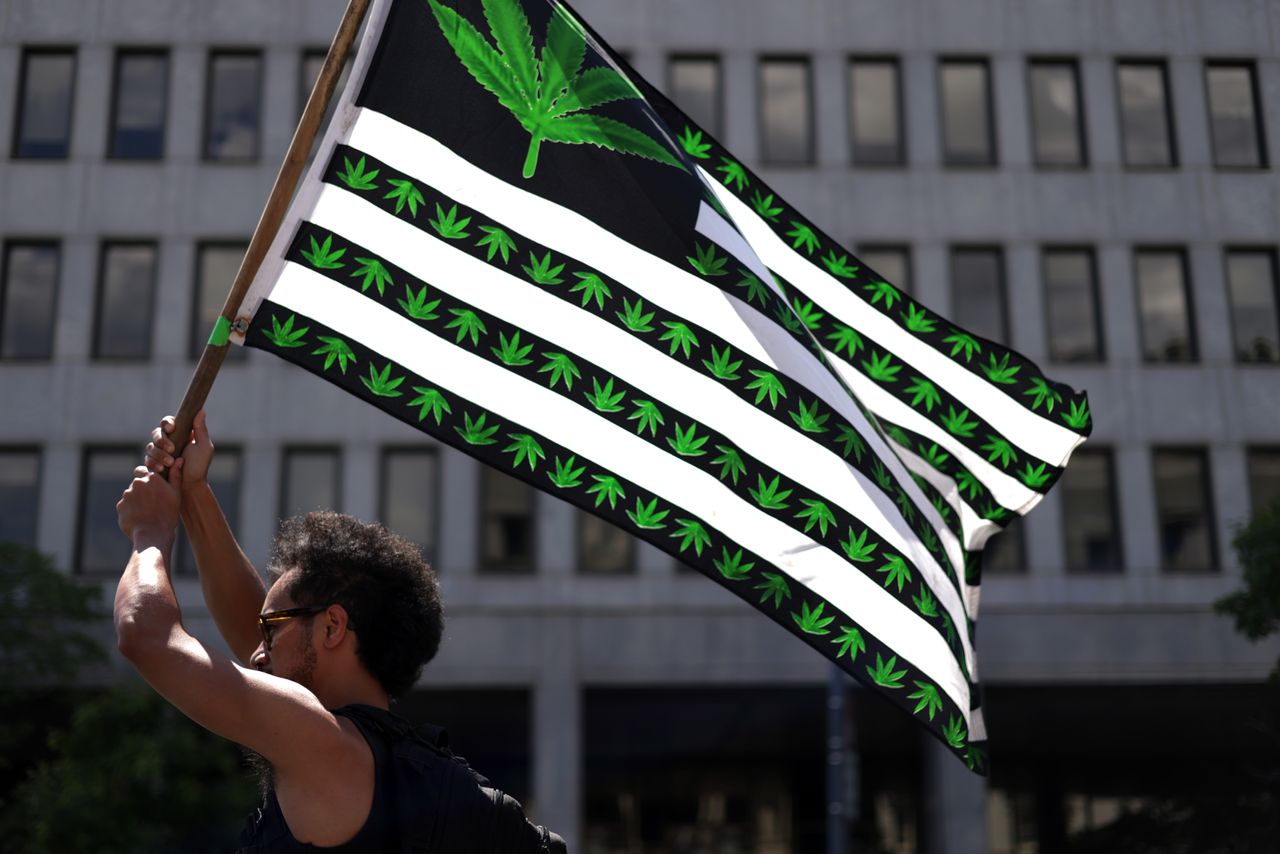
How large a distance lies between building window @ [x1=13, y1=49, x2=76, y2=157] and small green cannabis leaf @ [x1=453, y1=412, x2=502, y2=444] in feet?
81.2

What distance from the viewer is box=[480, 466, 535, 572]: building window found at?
25703 mm

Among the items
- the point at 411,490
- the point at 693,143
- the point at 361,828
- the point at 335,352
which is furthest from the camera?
the point at 411,490

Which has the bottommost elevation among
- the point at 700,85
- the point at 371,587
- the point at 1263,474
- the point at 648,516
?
the point at 371,587

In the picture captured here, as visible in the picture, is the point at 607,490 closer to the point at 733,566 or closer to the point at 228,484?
the point at 733,566

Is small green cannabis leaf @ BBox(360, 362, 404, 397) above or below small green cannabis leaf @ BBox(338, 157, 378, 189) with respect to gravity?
below

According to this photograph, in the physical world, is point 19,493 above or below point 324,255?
above

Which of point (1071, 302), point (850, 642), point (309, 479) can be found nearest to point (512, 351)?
point (850, 642)

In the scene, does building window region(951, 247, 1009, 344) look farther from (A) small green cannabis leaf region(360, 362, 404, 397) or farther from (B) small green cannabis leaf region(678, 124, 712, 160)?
(A) small green cannabis leaf region(360, 362, 404, 397)

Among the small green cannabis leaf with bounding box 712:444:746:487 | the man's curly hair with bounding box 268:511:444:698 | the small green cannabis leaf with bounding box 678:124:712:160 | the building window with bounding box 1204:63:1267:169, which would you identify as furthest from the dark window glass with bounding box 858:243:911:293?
the man's curly hair with bounding box 268:511:444:698

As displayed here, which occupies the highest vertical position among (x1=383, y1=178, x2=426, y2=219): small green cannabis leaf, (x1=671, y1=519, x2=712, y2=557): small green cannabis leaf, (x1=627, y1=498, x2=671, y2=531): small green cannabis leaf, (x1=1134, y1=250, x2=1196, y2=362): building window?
(x1=1134, y1=250, x2=1196, y2=362): building window

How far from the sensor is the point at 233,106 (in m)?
27.1

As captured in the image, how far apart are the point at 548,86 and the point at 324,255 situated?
0.83 m

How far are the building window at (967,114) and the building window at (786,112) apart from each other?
7.74 feet

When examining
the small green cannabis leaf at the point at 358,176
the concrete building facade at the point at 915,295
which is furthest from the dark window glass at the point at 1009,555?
the small green cannabis leaf at the point at 358,176
